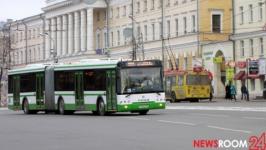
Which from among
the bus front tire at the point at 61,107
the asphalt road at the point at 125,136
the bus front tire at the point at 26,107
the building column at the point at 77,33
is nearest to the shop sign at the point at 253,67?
the bus front tire at the point at 26,107

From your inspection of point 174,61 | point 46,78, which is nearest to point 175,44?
point 174,61

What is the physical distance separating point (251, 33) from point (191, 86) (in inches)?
542

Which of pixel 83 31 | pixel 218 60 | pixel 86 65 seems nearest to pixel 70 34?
pixel 83 31

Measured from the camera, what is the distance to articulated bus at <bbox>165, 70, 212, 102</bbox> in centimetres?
7075

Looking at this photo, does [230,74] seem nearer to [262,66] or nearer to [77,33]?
[262,66]

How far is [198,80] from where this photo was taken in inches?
2808

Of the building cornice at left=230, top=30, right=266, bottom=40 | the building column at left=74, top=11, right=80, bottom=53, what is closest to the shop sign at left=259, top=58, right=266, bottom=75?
the building cornice at left=230, top=30, right=266, bottom=40

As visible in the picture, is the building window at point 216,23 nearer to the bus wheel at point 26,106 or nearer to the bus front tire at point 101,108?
the bus wheel at point 26,106

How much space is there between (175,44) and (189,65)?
4.59 m

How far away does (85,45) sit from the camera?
405 feet

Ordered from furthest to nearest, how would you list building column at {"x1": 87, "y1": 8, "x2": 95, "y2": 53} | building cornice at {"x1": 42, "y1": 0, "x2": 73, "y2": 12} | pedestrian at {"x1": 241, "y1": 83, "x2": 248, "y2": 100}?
1. building cornice at {"x1": 42, "y1": 0, "x2": 73, "y2": 12}
2. building column at {"x1": 87, "y1": 8, "x2": 95, "y2": 53}
3. pedestrian at {"x1": 241, "y1": 83, "x2": 248, "y2": 100}

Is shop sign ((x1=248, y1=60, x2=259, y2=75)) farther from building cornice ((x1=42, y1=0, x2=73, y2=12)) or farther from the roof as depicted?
building cornice ((x1=42, y1=0, x2=73, y2=12))

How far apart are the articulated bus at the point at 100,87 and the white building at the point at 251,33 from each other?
3792 cm

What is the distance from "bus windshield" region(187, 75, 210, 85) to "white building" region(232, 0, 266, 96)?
27.9ft
